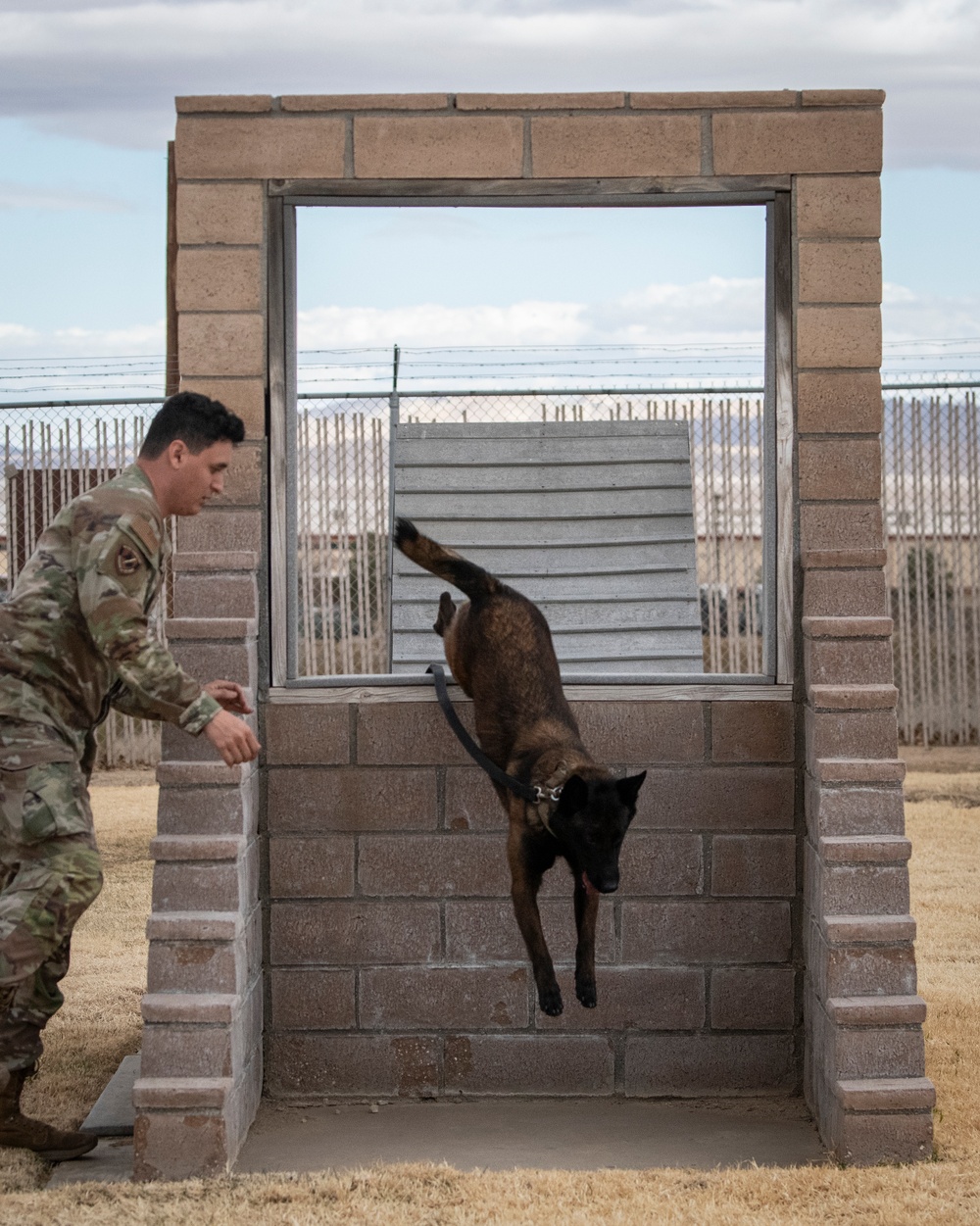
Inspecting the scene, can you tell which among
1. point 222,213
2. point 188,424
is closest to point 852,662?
point 188,424

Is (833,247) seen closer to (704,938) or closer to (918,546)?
(704,938)

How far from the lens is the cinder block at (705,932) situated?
16.3 feet

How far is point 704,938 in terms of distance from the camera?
16.3 ft

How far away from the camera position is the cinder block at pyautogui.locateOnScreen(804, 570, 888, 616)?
4750 mm

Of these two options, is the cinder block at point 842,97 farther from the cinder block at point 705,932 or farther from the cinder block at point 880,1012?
the cinder block at point 880,1012

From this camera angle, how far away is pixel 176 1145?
415 centimetres

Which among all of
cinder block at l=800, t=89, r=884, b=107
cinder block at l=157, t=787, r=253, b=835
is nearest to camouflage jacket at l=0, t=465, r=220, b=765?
cinder block at l=157, t=787, r=253, b=835

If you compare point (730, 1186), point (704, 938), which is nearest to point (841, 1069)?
point (730, 1186)

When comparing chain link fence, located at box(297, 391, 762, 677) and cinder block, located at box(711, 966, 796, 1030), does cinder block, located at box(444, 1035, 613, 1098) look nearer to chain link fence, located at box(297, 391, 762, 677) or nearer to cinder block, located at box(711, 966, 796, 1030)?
cinder block, located at box(711, 966, 796, 1030)

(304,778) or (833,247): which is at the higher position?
(833,247)

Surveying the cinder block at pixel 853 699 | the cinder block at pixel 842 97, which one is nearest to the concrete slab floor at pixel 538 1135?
the cinder block at pixel 853 699

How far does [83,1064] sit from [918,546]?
906cm

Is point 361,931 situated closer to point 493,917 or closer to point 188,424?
point 493,917

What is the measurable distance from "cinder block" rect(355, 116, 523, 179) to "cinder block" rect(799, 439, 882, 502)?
53.5 inches
